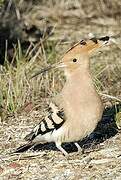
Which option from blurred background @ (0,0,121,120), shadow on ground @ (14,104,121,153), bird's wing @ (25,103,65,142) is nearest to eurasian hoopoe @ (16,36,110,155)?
bird's wing @ (25,103,65,142)

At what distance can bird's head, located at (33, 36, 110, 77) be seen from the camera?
12.4 feet

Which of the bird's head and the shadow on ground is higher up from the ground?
the bird's head

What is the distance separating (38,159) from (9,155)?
0.21 meters

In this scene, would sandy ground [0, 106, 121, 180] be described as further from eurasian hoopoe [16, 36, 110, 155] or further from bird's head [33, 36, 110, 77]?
bird's head [33, 36, 110, 77]

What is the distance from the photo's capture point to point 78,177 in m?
3.67

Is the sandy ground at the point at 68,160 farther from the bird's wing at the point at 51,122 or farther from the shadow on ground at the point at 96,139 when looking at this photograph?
the bird's wing at the point at 51,122

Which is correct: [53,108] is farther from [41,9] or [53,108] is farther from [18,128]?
[41,9]

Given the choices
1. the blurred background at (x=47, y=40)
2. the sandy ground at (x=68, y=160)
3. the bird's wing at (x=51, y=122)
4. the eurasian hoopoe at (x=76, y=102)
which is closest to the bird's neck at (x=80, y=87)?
the eurasian hoopoe at (x=76, y=102)

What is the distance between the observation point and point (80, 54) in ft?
12.4

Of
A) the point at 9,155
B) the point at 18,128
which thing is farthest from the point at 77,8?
the point at 9,155

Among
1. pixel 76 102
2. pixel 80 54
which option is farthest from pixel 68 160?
pixel 80 54

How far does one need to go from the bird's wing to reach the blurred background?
1043 mm

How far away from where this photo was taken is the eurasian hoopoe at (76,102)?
3.73 metres

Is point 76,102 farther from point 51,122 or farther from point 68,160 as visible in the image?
point 68,160
